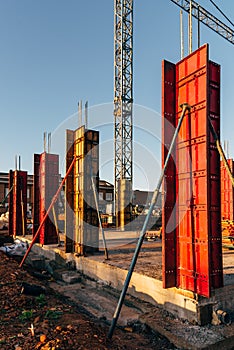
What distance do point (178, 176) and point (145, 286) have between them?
105 inches

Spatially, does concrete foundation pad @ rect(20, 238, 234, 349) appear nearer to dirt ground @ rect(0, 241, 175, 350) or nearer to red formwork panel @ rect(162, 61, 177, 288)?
dirt ground @ rect(0, 241, 175, 350)

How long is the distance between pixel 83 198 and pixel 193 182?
516 centimetres

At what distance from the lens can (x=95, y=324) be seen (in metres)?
4.82

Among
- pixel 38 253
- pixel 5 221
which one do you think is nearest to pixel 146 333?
pixel 38 253

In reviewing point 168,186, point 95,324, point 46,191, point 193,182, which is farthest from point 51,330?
point 46,191

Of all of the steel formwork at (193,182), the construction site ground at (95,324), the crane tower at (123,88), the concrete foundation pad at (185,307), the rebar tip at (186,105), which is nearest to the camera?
the construction site ground at (95,324)

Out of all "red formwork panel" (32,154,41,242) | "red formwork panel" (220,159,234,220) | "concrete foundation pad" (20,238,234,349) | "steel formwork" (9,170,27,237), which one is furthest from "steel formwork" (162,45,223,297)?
"steel formwork" (9,170,27,237)

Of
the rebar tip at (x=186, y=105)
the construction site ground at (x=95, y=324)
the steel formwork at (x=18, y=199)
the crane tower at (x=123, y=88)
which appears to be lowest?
the construction site ground at (x=95, y=324)

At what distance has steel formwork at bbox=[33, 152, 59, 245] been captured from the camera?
498 inches

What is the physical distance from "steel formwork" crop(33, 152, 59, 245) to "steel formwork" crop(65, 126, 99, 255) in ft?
8.51

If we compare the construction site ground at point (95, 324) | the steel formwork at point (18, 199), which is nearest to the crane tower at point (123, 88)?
the steel formwork at point (18, 199)

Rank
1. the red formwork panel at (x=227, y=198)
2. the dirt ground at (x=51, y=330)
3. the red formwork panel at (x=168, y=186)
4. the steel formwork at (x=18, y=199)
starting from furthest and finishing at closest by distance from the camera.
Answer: the steel formwork at (x=18, y=199), the red formwork panel at (x=227, y=198), the red formwork panel at (x=168, y=186), the dirt ground at (x=51, y=330)

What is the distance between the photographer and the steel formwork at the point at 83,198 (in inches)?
386

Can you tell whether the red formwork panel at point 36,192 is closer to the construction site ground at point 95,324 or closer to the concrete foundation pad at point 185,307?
the construction site ground at point 95,324
